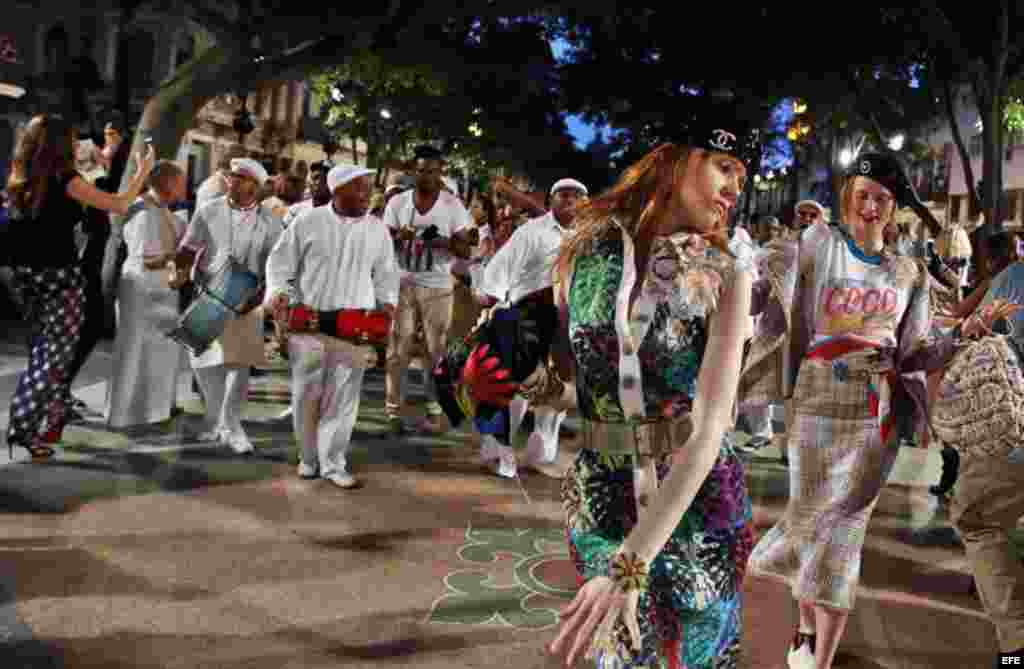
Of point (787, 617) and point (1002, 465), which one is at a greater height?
point (1002, 465)

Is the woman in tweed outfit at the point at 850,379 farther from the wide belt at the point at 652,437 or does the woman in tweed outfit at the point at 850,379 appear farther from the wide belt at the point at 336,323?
the wide belt at the point at 336,323

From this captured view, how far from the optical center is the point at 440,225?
10.4 meters

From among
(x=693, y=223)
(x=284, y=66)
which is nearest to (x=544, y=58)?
(x=284, y=66)

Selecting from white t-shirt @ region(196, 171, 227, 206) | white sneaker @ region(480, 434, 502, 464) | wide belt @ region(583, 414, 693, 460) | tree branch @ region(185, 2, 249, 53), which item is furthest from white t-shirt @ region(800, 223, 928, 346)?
tree branch @ region(185, 2, 249, 53)

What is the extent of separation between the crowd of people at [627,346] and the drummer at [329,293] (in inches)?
0.6

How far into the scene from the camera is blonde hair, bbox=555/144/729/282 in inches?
102

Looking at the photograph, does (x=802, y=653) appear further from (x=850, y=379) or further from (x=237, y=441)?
(x=237, y=441)

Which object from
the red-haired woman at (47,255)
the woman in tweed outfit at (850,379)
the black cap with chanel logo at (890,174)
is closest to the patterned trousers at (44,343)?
the red-haired woman at (47,255)

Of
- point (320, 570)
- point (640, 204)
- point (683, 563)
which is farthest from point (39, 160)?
point (683, 563)

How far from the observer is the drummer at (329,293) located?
26.3ft

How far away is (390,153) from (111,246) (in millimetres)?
34057

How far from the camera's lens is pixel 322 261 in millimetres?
8039

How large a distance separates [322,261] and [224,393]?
198cm

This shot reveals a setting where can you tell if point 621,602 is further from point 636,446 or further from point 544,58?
point 544,58
